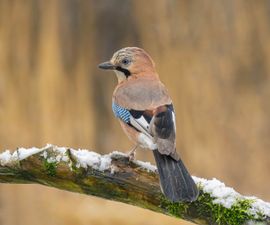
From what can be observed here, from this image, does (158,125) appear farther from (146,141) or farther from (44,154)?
(44,154)

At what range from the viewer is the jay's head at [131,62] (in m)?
5.70

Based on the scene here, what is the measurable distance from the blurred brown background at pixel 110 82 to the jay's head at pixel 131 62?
1.98 meters

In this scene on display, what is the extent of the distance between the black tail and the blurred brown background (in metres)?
2.77

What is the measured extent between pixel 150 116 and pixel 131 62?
632 millimetres

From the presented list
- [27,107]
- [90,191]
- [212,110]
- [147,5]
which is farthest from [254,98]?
[90,191]

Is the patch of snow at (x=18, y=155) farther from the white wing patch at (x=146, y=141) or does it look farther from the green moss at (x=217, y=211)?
the green moss at (x=217, y=211)

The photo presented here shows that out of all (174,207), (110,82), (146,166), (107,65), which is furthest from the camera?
(110,82)

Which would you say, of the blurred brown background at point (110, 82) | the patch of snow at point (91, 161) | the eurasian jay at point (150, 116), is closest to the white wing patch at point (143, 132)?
the eurasian jay at point (150, 116)

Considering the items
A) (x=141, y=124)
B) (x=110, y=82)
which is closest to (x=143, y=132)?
(x=141, y=124)

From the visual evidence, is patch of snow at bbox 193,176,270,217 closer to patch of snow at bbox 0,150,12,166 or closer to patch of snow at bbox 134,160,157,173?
patch of snow at bbox 134,160,157,173

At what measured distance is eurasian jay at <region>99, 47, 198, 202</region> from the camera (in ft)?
15.6

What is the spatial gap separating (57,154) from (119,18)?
3074 millimetres

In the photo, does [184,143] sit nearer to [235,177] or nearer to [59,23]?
[235,177]

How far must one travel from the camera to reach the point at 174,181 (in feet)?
15.6
